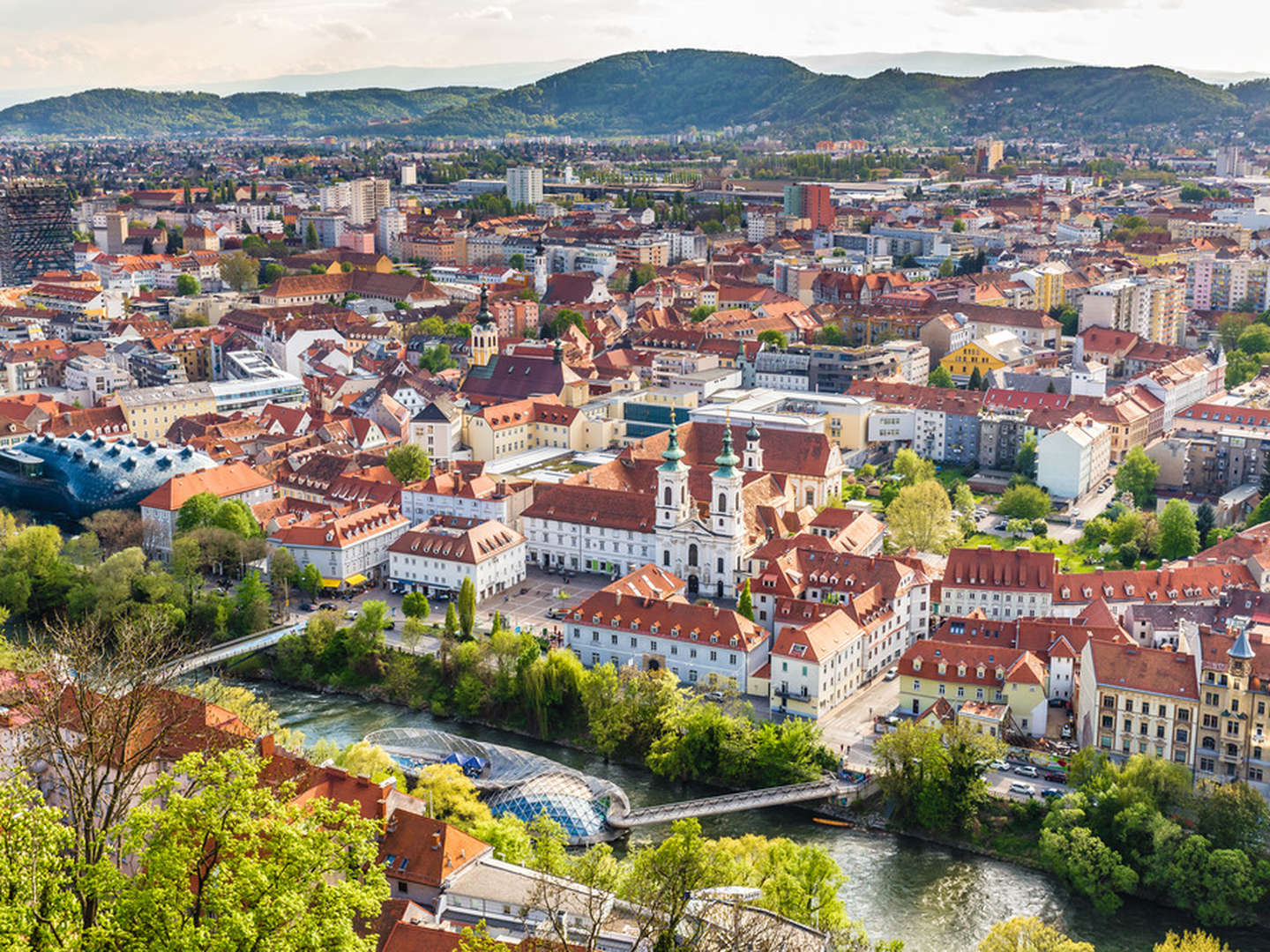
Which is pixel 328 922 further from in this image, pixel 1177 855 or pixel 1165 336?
pixel 1165 336

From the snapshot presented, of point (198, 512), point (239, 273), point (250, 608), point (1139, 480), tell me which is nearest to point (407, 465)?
point (198, 512)

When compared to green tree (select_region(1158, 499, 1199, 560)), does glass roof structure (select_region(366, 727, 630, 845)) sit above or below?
below

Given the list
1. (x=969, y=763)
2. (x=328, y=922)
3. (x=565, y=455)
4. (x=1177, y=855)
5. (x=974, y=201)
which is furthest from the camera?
(x=974, y=201)

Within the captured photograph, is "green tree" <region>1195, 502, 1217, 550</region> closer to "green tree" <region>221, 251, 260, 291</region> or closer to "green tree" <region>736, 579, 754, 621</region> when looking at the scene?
"green tree" <region>736, 579, 754, 621</region>

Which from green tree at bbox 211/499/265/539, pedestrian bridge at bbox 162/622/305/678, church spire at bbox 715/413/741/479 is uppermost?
church spire at bbox 715/413/741/479

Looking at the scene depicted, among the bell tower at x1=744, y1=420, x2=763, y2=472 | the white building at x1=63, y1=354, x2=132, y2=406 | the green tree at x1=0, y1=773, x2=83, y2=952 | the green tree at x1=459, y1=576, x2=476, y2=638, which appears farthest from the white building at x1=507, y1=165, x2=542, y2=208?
the green tree at x1=0, y1=773, x2=83, y2=952

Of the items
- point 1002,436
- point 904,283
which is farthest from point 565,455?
point 904,283
